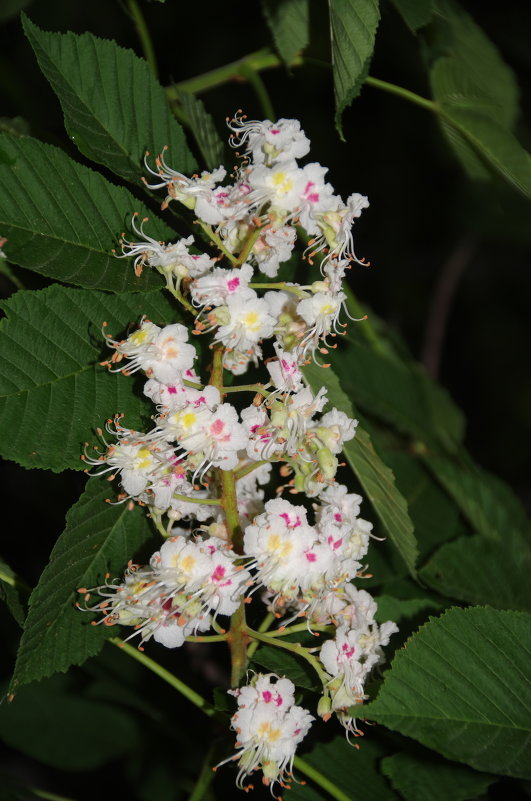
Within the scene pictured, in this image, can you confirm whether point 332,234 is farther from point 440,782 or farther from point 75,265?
point 440,782

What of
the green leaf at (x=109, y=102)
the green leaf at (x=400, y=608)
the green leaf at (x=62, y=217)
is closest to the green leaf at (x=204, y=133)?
the green leaf at (x=109, y=102)

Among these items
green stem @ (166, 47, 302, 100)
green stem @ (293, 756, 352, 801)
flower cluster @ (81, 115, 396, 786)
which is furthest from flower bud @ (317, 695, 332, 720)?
green stem @ (166, 47, 302, 100)

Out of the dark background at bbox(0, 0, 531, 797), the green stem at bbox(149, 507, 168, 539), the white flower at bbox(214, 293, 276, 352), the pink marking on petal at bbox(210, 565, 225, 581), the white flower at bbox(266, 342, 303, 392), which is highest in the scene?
the white flower at bbox(214, 293, 276, 352)

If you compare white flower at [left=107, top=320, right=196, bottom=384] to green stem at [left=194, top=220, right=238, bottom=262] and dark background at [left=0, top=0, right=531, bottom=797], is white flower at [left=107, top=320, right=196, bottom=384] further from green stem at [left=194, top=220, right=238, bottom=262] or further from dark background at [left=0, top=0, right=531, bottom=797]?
dark background at [left=0, top=0, right=531, bottom=797]

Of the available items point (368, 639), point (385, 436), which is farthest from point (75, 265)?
point (385, 436)

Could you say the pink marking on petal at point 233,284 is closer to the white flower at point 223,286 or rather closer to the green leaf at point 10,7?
the white flower at point 223,286

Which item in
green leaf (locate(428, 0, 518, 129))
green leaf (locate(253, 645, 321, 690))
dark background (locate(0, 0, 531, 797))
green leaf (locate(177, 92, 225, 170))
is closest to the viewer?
green leaf (locate(253, 645, 321, 690))

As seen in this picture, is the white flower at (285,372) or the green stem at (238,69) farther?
the green stem at (238,69)
